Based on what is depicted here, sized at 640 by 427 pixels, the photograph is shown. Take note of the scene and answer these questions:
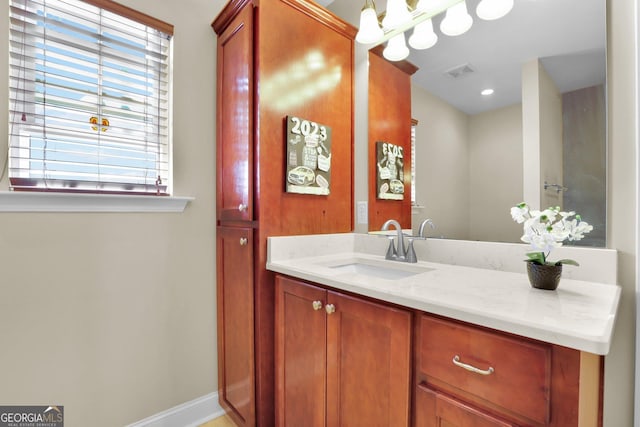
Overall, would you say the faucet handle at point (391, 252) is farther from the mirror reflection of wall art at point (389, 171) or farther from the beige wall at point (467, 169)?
the mirror reflection of wall art at point (389, 171)

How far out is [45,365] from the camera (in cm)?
125

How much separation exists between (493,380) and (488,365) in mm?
33

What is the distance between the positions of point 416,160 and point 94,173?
164cm

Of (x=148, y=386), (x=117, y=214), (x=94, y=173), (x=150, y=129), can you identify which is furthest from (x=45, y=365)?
(x=150, y=129)

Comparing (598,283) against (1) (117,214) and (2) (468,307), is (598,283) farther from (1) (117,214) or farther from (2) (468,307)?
(1) (117,214)

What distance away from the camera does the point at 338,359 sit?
103 cm

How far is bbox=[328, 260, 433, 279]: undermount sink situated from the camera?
1341mm

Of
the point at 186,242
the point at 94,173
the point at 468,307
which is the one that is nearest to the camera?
the point at 468,307

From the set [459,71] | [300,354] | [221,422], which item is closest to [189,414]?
[221,422]

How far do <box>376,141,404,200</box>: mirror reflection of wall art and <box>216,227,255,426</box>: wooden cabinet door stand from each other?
84cm

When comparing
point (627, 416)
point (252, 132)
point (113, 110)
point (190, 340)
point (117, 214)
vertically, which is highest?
point (113, 110)

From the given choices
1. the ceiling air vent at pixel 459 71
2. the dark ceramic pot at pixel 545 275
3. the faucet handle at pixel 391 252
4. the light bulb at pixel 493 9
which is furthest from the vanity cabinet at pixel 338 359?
the light bulb at pixel 493 9

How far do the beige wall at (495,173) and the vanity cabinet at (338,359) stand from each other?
2.29 ft

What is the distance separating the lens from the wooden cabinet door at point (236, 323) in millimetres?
1418
